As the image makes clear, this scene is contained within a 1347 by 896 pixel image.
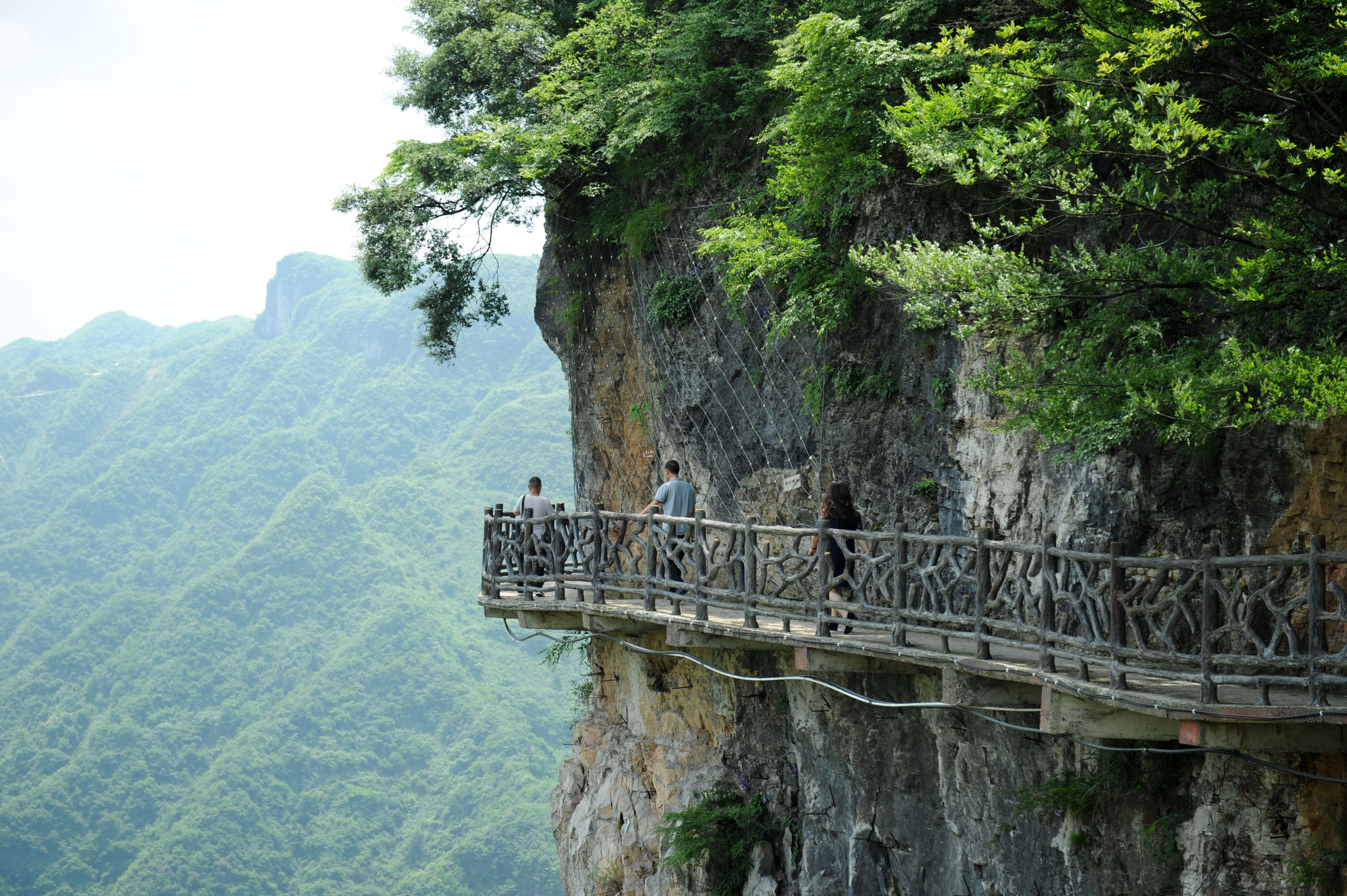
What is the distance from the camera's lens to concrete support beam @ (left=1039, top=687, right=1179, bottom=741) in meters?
7.58

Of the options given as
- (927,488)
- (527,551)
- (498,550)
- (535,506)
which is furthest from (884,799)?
(498,550)

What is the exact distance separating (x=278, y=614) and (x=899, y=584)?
332 ft

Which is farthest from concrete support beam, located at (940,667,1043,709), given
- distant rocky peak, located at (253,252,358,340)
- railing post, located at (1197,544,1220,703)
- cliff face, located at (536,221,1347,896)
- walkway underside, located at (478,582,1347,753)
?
distant rocky peak, located at (253,252,358,340)

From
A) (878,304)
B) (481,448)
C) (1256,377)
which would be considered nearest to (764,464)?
(878,304)

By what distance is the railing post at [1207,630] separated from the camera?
685cm

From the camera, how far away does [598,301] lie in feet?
57.5

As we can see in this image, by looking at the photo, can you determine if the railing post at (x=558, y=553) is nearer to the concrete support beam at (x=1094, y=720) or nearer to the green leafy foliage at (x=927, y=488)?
the green leafy foliage at (x=927, y=488)

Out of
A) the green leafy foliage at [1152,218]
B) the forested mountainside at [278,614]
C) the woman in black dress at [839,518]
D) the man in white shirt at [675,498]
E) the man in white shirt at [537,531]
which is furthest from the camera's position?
the forested mountainside at [278,614]

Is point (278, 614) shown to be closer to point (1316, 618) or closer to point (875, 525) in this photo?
point (875, 525)

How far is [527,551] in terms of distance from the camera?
12.7 meters

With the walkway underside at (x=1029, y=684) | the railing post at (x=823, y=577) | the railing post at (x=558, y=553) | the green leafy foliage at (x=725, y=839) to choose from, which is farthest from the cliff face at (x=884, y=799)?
the railing post at (x=558, y=553)

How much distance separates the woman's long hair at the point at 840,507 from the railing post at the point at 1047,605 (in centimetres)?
229

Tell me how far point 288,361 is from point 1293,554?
496 ft

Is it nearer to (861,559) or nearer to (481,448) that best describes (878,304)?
(861,559)
